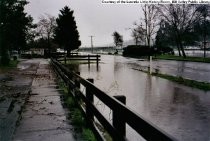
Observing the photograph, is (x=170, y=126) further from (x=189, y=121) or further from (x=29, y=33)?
(x=29, y=33)

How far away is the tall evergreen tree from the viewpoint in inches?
2734

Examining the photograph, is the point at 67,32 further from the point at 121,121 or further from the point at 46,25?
the point at 121,121

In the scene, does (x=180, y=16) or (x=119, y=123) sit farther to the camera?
(x=180, y=16)

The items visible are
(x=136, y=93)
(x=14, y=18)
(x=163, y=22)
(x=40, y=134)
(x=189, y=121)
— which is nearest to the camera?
(x=40, y=134)

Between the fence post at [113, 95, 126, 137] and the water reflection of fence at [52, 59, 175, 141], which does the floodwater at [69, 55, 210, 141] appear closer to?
the water reflection of fence at [52, 59, 175, 141]

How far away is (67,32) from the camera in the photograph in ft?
227

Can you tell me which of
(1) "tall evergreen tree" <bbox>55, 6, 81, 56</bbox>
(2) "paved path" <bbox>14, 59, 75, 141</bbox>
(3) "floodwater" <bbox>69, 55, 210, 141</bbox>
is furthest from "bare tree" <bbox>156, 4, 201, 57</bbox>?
(2) "paved path" <bbox>14, 59, 75, 141</bbox>

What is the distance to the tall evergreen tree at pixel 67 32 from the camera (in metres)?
69.4

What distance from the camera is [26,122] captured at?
266 inches

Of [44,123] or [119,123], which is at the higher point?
[119,123]

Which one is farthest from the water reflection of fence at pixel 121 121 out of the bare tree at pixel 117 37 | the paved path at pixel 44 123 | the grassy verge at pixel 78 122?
the bare tree at pixel 117 37

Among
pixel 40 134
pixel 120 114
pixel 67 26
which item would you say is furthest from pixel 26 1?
pixel 67 26

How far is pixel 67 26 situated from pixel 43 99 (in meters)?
61.6

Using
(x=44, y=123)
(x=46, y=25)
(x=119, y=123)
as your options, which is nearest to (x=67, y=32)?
(x=46, y=25)
